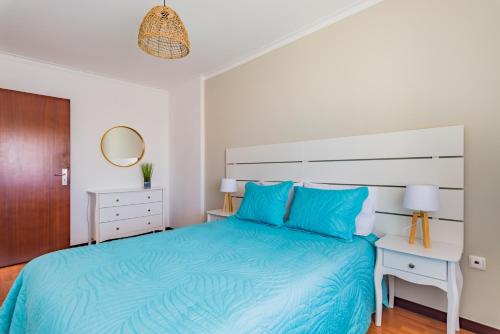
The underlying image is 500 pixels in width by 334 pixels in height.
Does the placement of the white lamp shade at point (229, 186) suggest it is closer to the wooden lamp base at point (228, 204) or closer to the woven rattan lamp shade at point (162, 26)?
the wooden lamp base at point (228, 204)

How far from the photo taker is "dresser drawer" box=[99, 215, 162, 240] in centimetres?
339

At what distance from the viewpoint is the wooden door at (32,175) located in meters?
2.84

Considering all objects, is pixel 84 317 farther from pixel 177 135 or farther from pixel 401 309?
pixel 177 135

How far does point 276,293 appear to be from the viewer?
108 cm

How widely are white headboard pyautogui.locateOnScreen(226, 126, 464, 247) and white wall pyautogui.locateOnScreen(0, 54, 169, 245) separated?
8.49 ft

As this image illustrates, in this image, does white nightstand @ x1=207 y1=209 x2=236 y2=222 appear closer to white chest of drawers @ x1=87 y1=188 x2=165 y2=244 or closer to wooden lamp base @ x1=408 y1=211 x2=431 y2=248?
white chest of drawers @ x1=87 y1=188 x2=165 y2=244

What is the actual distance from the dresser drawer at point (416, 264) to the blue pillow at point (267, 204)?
2.87 ft

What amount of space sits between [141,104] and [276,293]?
3.96m

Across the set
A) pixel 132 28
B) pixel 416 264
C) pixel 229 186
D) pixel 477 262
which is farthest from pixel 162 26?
pixel 477 262

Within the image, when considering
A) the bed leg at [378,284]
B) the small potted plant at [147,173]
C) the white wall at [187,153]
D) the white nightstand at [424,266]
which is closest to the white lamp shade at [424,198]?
the white nightstand at [424,266]

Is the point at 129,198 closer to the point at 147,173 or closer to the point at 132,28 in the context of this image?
the point at 147,173

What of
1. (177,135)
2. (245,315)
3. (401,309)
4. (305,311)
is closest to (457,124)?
(401,309)

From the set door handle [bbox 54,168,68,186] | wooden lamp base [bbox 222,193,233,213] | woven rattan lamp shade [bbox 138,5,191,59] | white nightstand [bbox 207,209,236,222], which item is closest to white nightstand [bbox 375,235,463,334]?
white nightstand [bbox 207,209,236,222]

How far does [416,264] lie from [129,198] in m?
3.45
